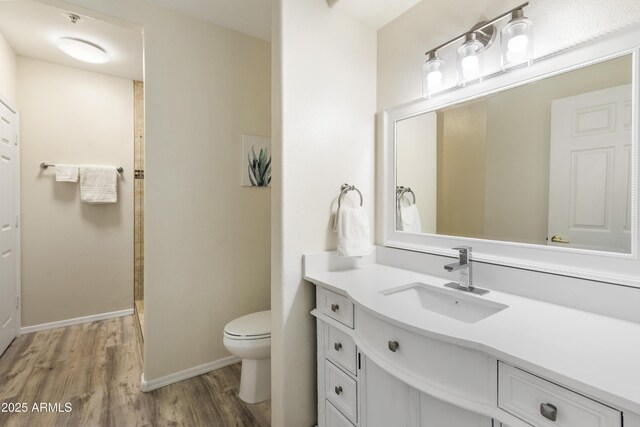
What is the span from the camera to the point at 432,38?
4.93 feet

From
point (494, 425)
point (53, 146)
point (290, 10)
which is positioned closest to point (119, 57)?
point (53, 146)

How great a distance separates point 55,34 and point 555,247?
3.58 m

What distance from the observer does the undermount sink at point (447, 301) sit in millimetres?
1134

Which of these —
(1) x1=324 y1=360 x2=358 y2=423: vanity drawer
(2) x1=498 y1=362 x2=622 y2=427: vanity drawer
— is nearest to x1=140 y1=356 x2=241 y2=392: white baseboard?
(1) x1=324 y1=360 x2=358 y2=423: vanity drawer

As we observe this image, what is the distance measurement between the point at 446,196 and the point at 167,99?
1.88 metres

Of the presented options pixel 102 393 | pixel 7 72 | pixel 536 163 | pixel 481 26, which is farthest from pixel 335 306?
pixel 7 72

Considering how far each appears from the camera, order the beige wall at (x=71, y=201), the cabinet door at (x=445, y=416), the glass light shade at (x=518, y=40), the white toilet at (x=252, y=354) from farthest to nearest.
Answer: the beige wall at (x=71, y=201) → the white toilet at (x=252, y=354) → the glass light shade at (x=518, y=40) → the cabinet door at (x=445, y=416)

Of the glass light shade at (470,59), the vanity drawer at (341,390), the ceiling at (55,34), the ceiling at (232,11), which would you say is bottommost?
the vanity drawer at (341,390)

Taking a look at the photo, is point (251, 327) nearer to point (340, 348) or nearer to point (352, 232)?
point (340, 348)

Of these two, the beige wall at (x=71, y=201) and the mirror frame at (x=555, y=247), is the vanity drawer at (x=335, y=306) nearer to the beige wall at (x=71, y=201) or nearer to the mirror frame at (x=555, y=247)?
the mirror frame at (x=555, y=247)

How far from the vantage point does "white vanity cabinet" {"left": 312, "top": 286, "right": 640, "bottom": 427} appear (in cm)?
66

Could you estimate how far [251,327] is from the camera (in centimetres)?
190

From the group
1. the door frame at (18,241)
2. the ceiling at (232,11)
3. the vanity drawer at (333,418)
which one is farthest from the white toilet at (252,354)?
the door frame at (18,241)

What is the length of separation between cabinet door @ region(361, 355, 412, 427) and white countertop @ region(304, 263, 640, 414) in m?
0.26
